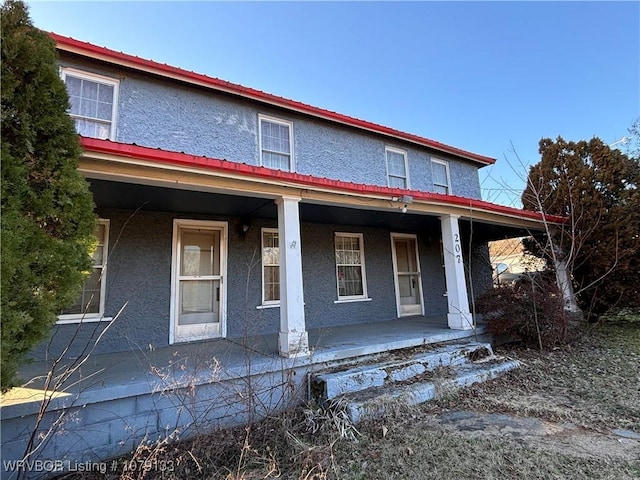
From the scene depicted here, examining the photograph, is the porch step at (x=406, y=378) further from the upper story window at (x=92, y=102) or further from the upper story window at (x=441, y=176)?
the upper story window at (x=441, y=176)

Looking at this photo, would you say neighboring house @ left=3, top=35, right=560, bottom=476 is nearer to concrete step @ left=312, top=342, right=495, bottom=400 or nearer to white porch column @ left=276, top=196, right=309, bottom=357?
white porch column @ left=276, top=196, right=309, bottom=357

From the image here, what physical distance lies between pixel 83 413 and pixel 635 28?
570 inches

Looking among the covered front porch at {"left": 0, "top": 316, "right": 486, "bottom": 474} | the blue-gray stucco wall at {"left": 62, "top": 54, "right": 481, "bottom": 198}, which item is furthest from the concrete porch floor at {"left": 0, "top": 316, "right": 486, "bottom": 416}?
the blue-gray stucco wall at {"left": 62, "top": 54, "right": 481, "bottom": 198}

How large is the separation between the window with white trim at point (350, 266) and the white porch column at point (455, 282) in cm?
229

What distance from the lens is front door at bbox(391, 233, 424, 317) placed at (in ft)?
29.8

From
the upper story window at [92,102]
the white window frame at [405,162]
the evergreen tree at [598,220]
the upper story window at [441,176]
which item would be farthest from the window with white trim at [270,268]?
the evergreen tree at [598,220]

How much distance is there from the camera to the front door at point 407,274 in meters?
9.09

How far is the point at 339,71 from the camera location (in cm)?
1191

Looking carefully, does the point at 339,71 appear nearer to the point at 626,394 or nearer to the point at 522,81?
the point at 522,81

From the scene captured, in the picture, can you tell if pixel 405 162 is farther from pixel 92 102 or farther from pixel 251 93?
pixel 92 102

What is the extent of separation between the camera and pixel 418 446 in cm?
324

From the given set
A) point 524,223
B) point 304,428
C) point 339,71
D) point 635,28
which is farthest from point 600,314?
point 339,71

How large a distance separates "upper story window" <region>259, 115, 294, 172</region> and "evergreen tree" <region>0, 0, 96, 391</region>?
15.6ft

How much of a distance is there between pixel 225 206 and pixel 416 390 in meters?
4.41
